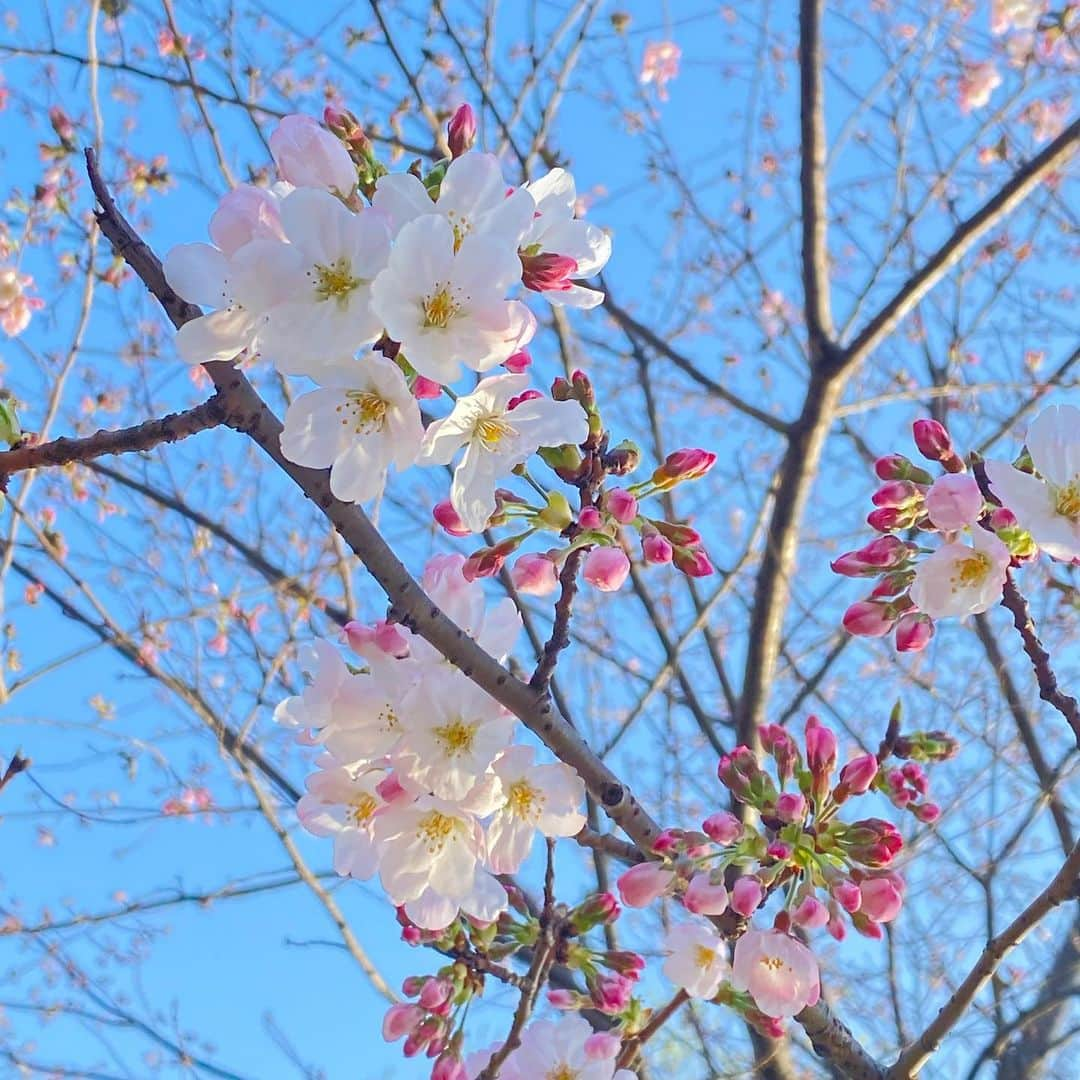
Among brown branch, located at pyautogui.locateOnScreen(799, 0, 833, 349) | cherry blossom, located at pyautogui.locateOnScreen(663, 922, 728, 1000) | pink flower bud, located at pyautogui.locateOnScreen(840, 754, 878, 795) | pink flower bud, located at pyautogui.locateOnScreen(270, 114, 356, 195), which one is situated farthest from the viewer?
brown branch, located at pyautogui.locateOnScreen(799, 0, 833, 349)

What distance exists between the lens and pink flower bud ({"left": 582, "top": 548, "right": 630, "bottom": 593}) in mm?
1284

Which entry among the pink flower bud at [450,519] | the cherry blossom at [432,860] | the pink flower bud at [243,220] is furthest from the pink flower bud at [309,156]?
the cherry blossom at [432,860]

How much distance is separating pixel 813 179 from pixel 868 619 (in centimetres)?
215

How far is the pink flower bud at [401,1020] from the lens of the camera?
5.32 feet

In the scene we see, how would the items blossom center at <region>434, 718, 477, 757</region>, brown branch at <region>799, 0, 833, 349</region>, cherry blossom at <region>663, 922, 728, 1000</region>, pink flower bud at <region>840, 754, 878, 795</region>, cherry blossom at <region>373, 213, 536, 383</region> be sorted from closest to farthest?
cherry blossom at <region>373, 213, 536, 383</region> → blossom center at <region>434, 718, 477, 757</region> → pink flower bud at <region>840, 754, 878, 795</region> → cherry blossom at <region>663, 922, 728, 1000</region> → brown branch at <region>799, 0, 833, 349</region>

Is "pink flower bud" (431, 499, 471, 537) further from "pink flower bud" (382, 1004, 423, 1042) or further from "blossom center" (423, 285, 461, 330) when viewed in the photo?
"pink flower bud" (382, 1004, 423, 1042)

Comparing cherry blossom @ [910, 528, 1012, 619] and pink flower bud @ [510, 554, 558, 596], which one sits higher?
pink flower bud @ [510, 554, 558, 596]

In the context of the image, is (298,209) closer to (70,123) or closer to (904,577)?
(904,577)

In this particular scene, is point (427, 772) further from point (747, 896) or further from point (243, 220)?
point (243, 220)

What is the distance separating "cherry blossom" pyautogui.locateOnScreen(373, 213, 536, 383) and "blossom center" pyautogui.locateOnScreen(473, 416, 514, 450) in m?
0.09

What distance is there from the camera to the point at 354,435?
1188 mm

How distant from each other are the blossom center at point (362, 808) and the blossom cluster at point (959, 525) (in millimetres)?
728

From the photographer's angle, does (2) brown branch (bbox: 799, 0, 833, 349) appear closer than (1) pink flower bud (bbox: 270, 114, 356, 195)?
No

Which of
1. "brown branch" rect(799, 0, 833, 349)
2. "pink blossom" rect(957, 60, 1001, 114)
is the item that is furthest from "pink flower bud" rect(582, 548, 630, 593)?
"pink blossom" rect(957, 60, 1001, 114)
